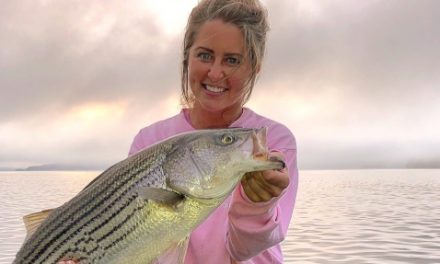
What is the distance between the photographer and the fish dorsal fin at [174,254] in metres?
3.47

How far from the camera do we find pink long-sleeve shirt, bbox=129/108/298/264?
13.1 feet

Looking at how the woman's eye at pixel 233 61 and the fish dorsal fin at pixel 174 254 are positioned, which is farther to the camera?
the woman's eye at pixel 233 61

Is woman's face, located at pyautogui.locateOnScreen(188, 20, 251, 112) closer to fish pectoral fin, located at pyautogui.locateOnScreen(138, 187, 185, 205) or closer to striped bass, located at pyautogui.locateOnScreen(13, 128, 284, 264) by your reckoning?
striped bass, located at pyautogui.locateOnScreen(13, 128, 284, 264)

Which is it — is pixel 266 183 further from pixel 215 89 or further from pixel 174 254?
pixel 215 89

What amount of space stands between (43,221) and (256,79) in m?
2.20

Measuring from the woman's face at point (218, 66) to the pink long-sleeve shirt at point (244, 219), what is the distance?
323 millimetres

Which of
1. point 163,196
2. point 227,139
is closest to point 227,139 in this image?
point 227,139

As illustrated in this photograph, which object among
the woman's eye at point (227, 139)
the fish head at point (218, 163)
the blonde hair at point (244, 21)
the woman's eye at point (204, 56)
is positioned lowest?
the fish head at point (218, 163)

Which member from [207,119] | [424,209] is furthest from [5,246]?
[424,209]

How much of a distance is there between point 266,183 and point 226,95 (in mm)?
1362

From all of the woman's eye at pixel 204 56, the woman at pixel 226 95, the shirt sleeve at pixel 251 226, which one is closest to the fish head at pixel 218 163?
the shirt sleeve at pixel 251 226

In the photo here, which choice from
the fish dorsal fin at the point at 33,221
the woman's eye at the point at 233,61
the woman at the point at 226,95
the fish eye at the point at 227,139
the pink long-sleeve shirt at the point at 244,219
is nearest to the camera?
the fish eye at the point at 227,139

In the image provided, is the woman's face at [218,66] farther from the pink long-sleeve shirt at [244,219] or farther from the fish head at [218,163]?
the fish head at [218,163]

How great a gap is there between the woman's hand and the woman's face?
1218 mm
